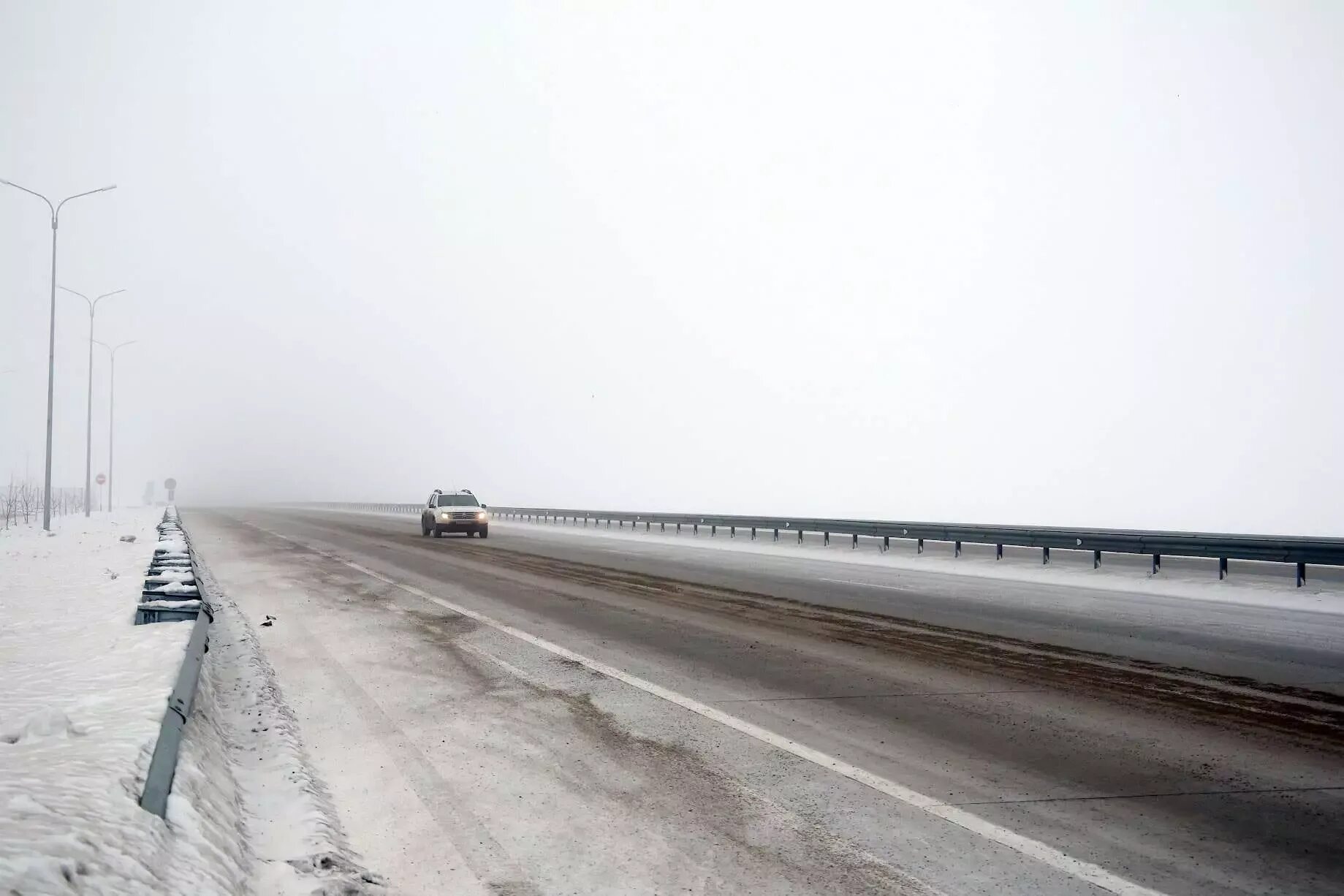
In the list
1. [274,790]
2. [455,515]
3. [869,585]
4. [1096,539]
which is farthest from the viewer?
[455,515]

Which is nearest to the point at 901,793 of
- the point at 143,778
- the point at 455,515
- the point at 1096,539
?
the point at 143,778

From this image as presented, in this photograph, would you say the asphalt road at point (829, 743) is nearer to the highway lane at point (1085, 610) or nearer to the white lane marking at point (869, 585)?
the highway lane at point (1085, 610)

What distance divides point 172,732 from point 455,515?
2752 centimetres

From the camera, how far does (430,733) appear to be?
6.17 metres

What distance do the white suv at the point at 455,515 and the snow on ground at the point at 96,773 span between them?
2188 cm

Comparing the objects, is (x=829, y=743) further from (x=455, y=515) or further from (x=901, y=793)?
(x=455, y=515)

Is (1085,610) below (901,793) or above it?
below

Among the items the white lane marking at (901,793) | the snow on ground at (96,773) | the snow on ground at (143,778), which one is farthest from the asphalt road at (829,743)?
the snow on ground at (96,773)

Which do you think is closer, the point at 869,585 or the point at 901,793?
the point at 901,793

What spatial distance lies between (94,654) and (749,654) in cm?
616

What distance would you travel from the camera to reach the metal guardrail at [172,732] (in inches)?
159

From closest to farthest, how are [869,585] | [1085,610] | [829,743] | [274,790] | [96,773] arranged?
[96,773] < [274,790] < [829,743] < [1085,610] < [869,585]

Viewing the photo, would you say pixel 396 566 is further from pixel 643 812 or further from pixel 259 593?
pixel 643 812

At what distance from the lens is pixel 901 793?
4934 millimetres
